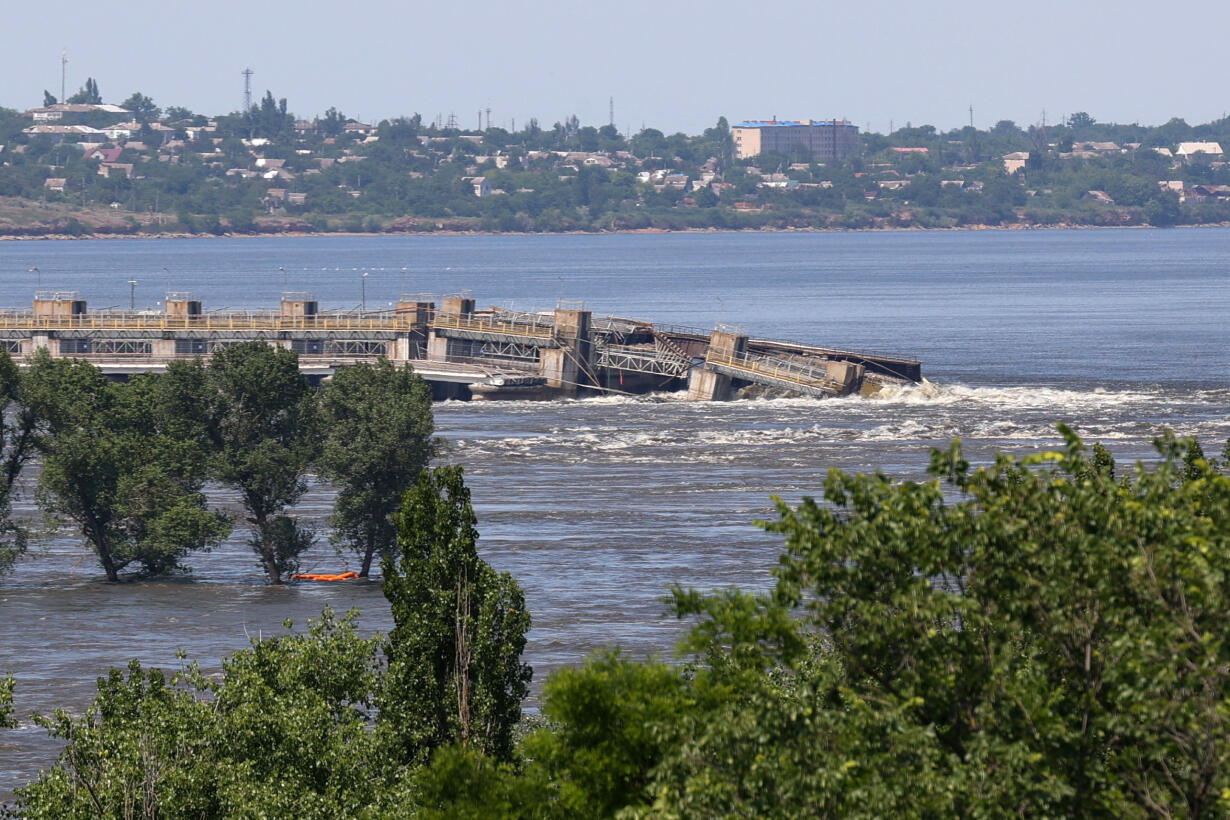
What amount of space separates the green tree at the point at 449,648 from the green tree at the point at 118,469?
31942 millimetres

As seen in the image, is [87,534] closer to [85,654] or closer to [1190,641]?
[85,654]

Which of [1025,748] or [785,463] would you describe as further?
[785,463]

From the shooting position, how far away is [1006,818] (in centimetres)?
1598

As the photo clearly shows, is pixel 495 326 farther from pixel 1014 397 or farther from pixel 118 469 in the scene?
pixel 118 469

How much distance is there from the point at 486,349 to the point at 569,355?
847 centimetres

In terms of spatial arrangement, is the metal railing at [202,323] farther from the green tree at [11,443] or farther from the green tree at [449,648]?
the green tree at [449,648]

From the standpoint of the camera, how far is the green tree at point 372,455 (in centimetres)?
6022

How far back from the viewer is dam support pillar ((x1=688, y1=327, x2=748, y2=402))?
117688 mm

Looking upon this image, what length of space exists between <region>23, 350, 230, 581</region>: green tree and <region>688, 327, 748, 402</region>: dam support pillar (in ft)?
195

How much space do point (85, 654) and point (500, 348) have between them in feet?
244

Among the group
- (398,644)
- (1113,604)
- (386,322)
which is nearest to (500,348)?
(386,322)

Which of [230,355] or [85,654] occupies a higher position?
[230,355]

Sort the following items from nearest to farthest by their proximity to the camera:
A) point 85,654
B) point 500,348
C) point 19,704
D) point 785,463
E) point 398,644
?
point 398,644 → point 19,704 → point 85,654 → point 785,463 → point 500,348

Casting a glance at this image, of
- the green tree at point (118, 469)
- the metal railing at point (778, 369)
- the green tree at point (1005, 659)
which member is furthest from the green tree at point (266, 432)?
the metal railing at point (778, 369)
